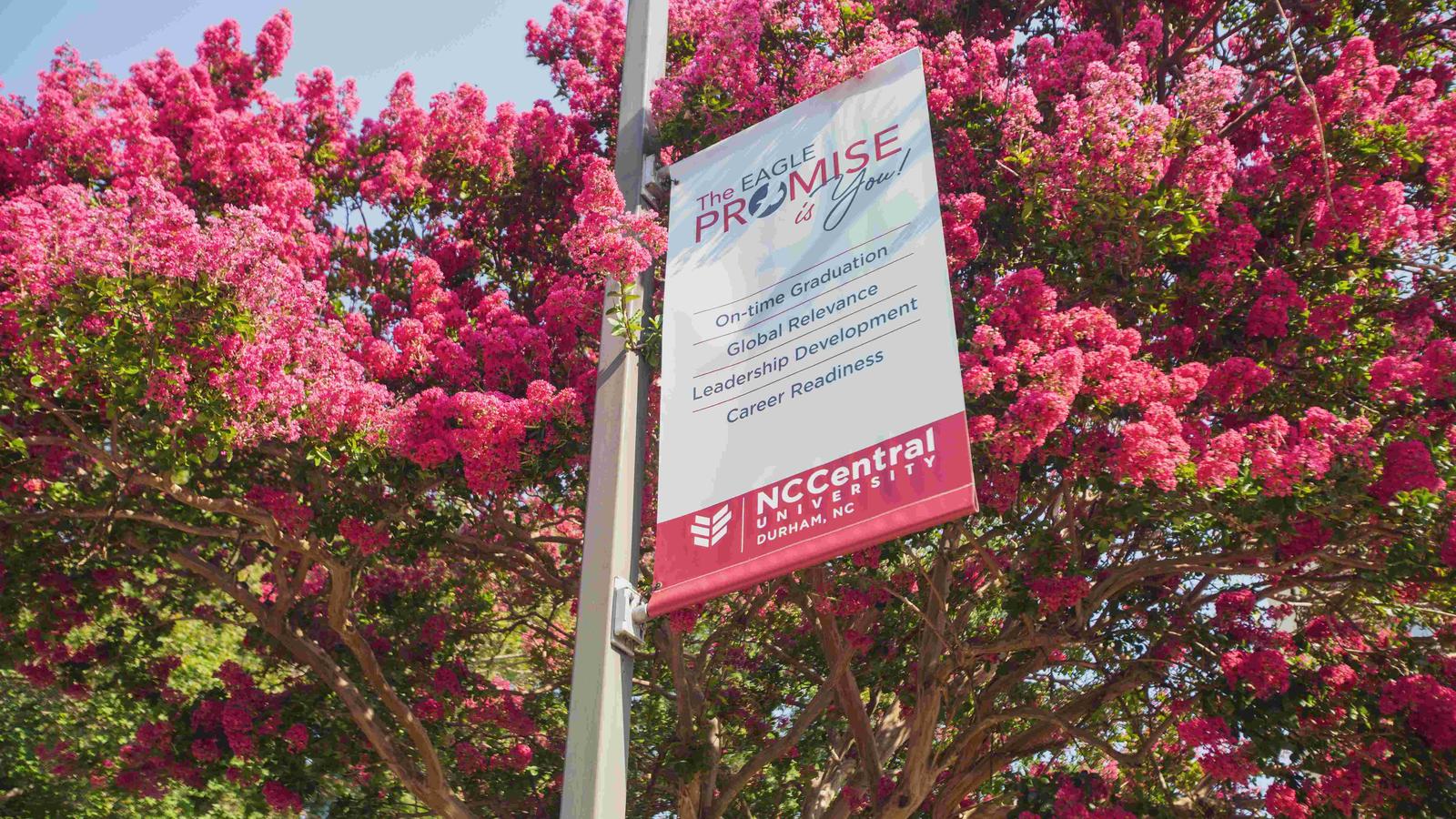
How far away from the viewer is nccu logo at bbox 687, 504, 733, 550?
447 cm

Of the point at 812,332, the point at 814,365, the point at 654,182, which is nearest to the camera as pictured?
the point at 814,365

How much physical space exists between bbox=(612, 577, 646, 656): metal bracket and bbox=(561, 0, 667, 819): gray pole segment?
0.02m

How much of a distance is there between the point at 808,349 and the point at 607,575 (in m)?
1.15

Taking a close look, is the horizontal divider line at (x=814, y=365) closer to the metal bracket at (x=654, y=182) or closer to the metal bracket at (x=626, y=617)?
the metal bracket at (x=626, y=617)

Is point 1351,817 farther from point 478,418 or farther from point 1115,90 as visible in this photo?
point 478,418

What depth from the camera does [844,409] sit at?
448cm

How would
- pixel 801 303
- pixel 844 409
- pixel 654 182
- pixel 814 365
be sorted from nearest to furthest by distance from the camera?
pixel 844 409
pixel 814 365
pixel 801 303
pixel 654 182

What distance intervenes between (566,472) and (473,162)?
10.6 ft

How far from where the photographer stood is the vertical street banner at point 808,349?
14.0ft

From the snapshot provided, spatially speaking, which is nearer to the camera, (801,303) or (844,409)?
(844,409)

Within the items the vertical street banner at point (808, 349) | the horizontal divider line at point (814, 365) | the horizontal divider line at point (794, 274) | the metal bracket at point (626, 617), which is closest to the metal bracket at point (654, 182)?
the vertical street banner at point (808, 349)

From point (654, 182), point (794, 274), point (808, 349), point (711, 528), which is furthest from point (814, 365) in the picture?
point (654, 182)

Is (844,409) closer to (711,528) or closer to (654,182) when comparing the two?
(711,528)

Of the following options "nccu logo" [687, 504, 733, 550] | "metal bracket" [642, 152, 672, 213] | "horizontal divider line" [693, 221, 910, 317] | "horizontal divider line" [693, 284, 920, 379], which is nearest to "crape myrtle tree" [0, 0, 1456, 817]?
"metal bracket" [642, 152, 672, 213]
